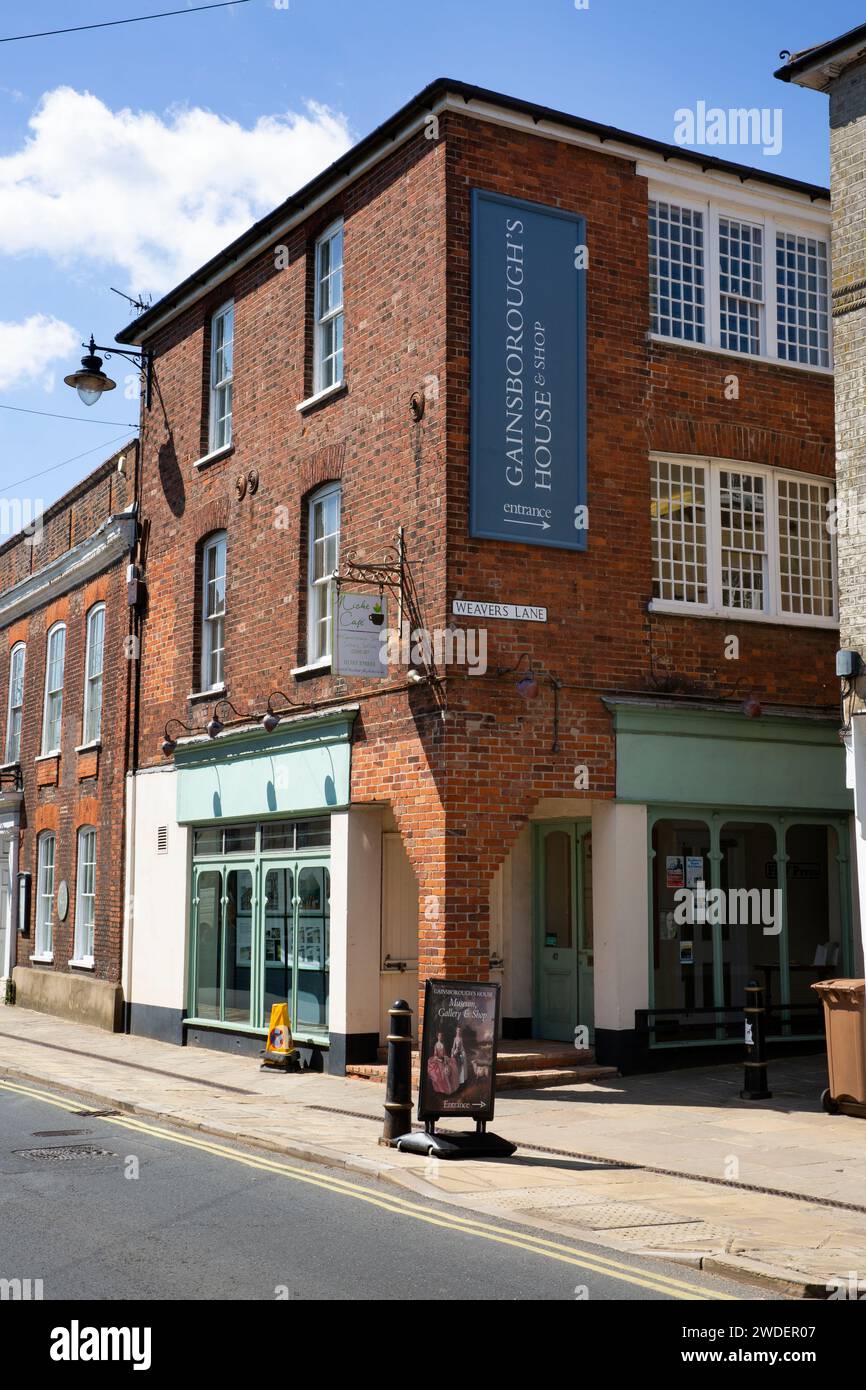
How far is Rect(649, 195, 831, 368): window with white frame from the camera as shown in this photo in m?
16.5

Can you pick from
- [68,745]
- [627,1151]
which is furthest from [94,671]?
[627,1151]

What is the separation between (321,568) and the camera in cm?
1736

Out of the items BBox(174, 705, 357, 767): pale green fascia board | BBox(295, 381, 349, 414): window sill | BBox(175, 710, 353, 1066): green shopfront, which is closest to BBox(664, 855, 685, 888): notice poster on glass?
BBox(175, 710, 353, 1066): green shopfront

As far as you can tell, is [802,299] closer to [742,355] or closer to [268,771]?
[742,355]

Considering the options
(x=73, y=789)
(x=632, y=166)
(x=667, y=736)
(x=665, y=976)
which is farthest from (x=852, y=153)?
(x=73, y=789)

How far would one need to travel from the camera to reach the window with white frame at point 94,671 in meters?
24.2

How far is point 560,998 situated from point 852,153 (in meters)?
9.52

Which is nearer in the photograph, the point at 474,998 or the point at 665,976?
the point at 474,998

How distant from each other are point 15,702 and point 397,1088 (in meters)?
19.9

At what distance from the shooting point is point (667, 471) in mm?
16266

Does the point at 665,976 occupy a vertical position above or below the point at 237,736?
below

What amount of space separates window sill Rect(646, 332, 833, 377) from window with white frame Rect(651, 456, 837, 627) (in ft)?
4.23

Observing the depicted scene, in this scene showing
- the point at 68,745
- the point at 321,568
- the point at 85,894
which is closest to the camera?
the point at 321,568
